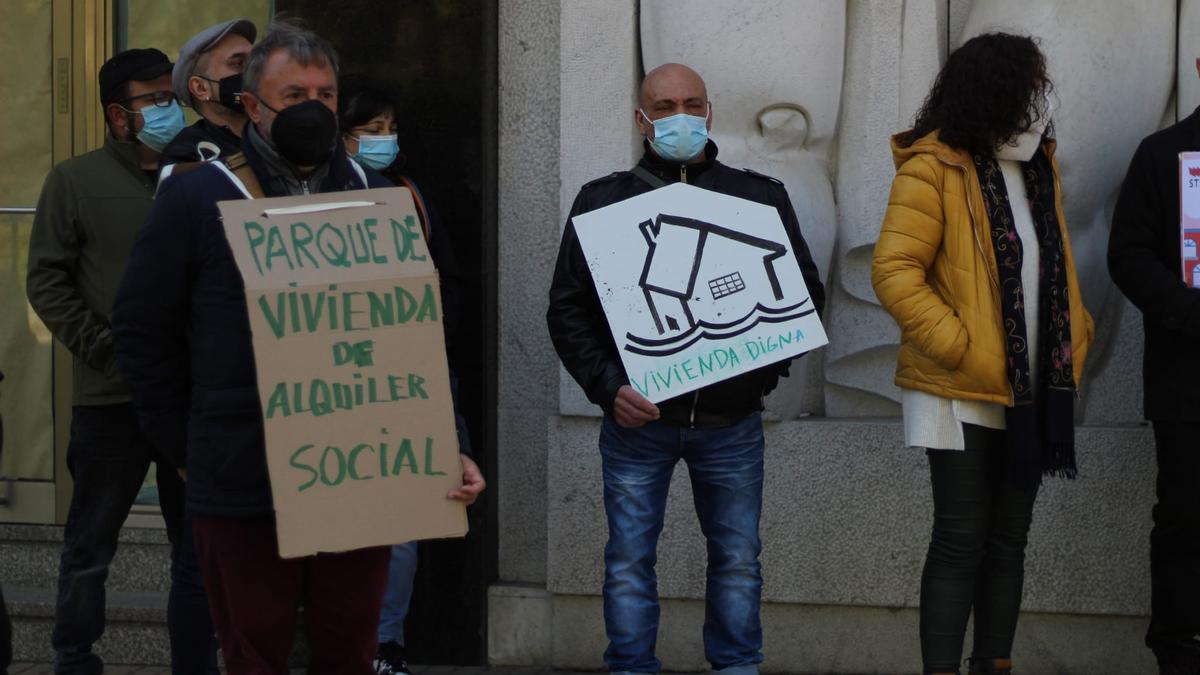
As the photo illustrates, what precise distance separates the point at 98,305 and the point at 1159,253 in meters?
3.23

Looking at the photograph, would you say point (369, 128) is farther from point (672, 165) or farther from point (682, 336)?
point (682, 336)

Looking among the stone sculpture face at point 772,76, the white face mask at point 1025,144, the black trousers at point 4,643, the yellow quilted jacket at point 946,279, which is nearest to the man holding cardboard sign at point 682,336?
the yellow quilted jacket at point 946,279

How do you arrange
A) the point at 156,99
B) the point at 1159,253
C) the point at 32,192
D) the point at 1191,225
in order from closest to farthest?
the point at 1191,225 → the point at 1159,253 → the point at 156,99 → the point at 32,192

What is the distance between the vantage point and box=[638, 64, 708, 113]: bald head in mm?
→ 4535

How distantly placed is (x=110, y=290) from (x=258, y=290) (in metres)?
1.88

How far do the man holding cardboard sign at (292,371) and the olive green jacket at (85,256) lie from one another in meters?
1.42

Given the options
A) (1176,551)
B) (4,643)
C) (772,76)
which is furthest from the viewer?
(772,76)

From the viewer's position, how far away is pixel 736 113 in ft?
18.5

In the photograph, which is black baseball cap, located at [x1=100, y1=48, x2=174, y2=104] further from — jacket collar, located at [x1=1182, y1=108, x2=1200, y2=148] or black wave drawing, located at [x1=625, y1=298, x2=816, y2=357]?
jacket collar, located at [x1=1182, y1=108, x2=1200, y2=148]

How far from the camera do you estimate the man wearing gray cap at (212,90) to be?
4.37 meters

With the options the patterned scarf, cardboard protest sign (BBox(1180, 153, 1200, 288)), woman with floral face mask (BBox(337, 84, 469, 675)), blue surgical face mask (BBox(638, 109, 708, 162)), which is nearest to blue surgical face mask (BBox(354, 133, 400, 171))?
woman with floral face mask (BBox(337, 84, 469, 675))

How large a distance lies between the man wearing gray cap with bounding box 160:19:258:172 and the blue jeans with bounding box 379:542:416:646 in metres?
1.55

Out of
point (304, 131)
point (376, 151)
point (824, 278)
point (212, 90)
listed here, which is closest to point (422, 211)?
point (376, 151)

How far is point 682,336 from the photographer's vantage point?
4.41 m
